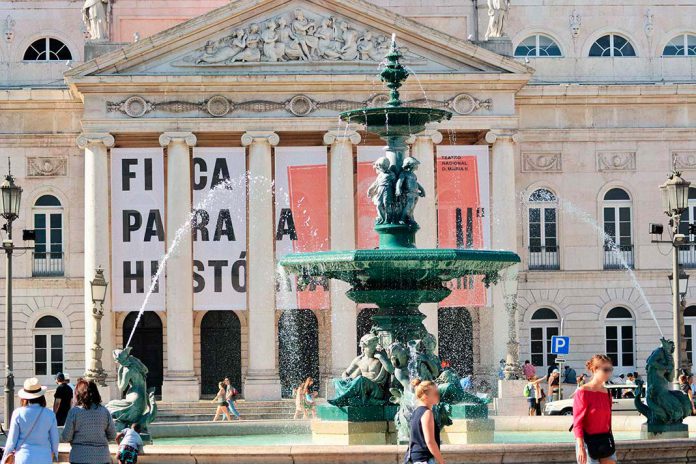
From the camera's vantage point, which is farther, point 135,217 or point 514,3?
point 514,3

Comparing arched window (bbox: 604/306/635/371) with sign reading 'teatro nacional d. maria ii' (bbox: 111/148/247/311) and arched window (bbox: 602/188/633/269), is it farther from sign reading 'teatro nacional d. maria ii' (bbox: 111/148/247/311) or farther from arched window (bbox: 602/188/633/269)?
sign reading 'teatro nacional d. maria ii' (bbox: 111/148/247/311)

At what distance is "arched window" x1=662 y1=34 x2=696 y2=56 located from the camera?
5606cm

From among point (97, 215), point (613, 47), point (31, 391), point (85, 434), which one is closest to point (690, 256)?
point (613, 47)

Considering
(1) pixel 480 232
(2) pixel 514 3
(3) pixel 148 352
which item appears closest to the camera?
(1) pixel 480 232

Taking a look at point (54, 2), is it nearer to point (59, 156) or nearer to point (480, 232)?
point (59, 156)

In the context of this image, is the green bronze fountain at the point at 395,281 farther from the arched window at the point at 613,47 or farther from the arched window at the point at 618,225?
the arched window at the point at 613,47

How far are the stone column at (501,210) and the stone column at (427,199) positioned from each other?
174 cm

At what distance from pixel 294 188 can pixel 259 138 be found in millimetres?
1947

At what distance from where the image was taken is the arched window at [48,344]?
52781 mm

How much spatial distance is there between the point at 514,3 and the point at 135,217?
50.8ft

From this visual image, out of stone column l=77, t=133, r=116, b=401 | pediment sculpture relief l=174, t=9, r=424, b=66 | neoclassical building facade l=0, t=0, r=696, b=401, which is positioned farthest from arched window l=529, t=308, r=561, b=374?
stone column l=77, t=133, r=116, b=401

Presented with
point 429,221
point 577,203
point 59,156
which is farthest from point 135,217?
point 577,203

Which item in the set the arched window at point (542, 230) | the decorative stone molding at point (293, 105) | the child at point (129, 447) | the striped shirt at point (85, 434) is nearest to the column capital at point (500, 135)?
the decorative stone molding at point (293, 105)

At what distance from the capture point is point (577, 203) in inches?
2125
